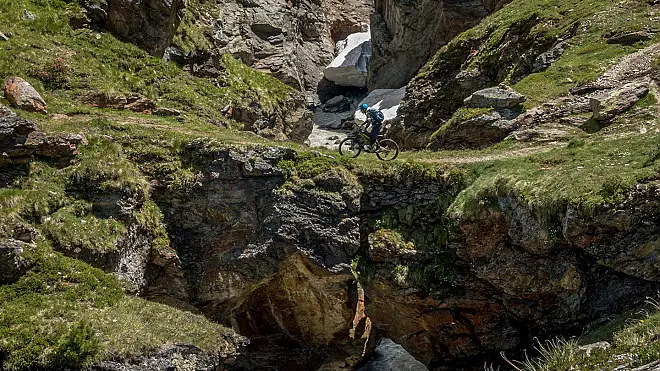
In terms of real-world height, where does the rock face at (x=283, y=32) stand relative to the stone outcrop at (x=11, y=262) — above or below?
above

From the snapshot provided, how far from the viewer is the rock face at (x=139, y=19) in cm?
3684

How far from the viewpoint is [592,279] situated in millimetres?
19234

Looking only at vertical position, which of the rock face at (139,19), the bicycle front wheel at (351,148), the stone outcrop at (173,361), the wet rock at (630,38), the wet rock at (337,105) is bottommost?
the wet rock at (337,105)

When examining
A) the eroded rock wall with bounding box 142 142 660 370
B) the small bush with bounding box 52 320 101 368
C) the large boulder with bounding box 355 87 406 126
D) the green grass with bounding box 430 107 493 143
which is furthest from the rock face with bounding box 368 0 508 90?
the small bush with bounding box 52 320 101 368

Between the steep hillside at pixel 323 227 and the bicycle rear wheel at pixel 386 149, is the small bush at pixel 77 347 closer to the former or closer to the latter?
the steep hillside at pixel 323 227

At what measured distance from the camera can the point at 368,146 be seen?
27.0 m

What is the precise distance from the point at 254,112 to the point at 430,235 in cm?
2201

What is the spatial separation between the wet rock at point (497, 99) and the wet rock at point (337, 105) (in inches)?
1416

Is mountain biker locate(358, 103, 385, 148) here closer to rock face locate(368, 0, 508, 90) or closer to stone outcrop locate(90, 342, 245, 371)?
stone outcrop locate(90, 342, 245, 371)

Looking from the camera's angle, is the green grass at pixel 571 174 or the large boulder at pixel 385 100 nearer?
the green grass at pixel 571 174

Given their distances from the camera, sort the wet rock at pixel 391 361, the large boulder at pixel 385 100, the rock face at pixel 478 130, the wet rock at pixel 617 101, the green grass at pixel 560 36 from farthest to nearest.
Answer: the large boulder at pixel 385 100 → the green grass at pixel 560 36 → the rock face at pixel 478 130 → the wet rock at pixel 391 361 → the wet rock at pixel 617 101

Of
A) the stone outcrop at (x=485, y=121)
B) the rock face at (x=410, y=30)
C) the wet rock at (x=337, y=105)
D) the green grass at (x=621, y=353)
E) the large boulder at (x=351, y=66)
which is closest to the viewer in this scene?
the green grass at (x=621, y=353)

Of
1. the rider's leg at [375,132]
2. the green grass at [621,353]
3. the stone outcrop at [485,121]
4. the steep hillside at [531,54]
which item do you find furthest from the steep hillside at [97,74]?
the green grass at [621,353]

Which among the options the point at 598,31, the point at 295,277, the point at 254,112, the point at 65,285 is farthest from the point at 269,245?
the point at 598,31
